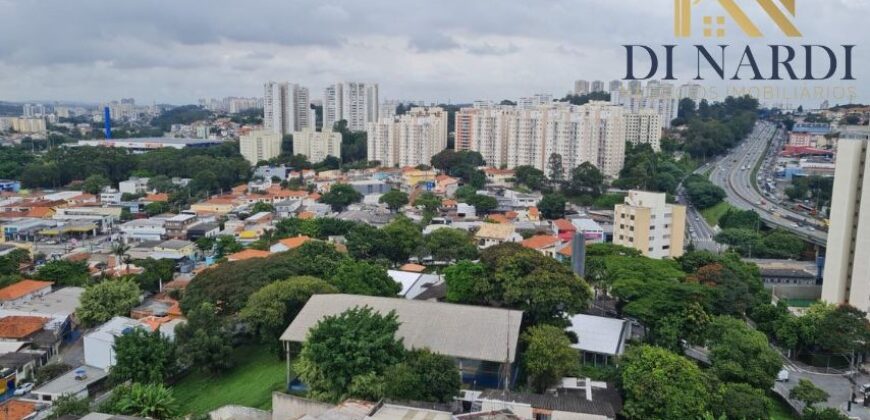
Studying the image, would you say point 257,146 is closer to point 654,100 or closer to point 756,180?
point 654,100

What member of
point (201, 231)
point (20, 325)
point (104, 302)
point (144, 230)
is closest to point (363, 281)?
point (104, 302)

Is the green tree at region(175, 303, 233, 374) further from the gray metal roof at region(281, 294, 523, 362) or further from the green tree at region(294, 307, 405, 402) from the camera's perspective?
the green tree at region(294, 307, 405, 402)

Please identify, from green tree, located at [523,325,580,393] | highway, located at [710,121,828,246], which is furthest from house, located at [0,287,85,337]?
highway, located at [710,121,828,246]

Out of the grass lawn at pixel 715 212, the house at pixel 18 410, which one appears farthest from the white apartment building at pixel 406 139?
the house at pixel 18 410

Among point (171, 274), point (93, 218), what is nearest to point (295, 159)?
point (93, 218)

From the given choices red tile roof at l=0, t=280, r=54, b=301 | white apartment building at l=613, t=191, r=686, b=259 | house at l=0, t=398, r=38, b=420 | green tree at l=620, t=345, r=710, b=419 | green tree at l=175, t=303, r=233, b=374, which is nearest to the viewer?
green tree at l=620, t=345, r=710, b=419

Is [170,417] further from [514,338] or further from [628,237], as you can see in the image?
[628,237]
